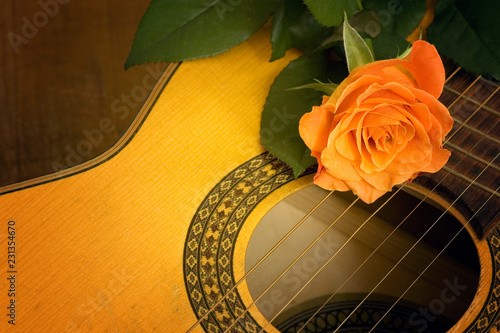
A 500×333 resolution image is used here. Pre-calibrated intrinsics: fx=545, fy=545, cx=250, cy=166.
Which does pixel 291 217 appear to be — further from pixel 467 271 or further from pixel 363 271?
pixel 467 271

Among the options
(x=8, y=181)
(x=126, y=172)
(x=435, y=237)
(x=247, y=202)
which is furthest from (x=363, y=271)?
(x=8, y=181)

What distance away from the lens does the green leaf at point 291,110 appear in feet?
2.00

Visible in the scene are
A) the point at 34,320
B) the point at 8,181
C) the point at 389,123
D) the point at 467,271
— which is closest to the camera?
the point at 389,123

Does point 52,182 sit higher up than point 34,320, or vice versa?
point 52,182

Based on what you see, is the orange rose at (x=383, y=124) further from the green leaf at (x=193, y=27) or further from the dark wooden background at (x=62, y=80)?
the dark wooden background at (x=62, y=80)

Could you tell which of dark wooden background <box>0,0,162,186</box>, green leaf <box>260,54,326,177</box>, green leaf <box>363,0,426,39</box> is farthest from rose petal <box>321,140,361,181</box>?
dark wooden background <box>0,0,162,186</box>

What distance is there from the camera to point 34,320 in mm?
580

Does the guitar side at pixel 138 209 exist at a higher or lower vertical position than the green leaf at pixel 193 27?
lower

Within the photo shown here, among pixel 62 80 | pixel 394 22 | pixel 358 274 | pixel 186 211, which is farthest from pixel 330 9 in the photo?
pixel 62 80

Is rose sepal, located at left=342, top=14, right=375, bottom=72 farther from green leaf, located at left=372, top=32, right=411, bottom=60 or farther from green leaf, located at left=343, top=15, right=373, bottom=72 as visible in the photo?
green leaf, located at left=372, top=32, right=411, bottom=60

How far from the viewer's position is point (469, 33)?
65 cm

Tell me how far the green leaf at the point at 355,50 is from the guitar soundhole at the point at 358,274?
34cm

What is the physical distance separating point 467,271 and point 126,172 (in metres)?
0.52

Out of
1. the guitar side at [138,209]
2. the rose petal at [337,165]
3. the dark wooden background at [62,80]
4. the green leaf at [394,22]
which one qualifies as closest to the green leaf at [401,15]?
the green leaf at [394,22]
